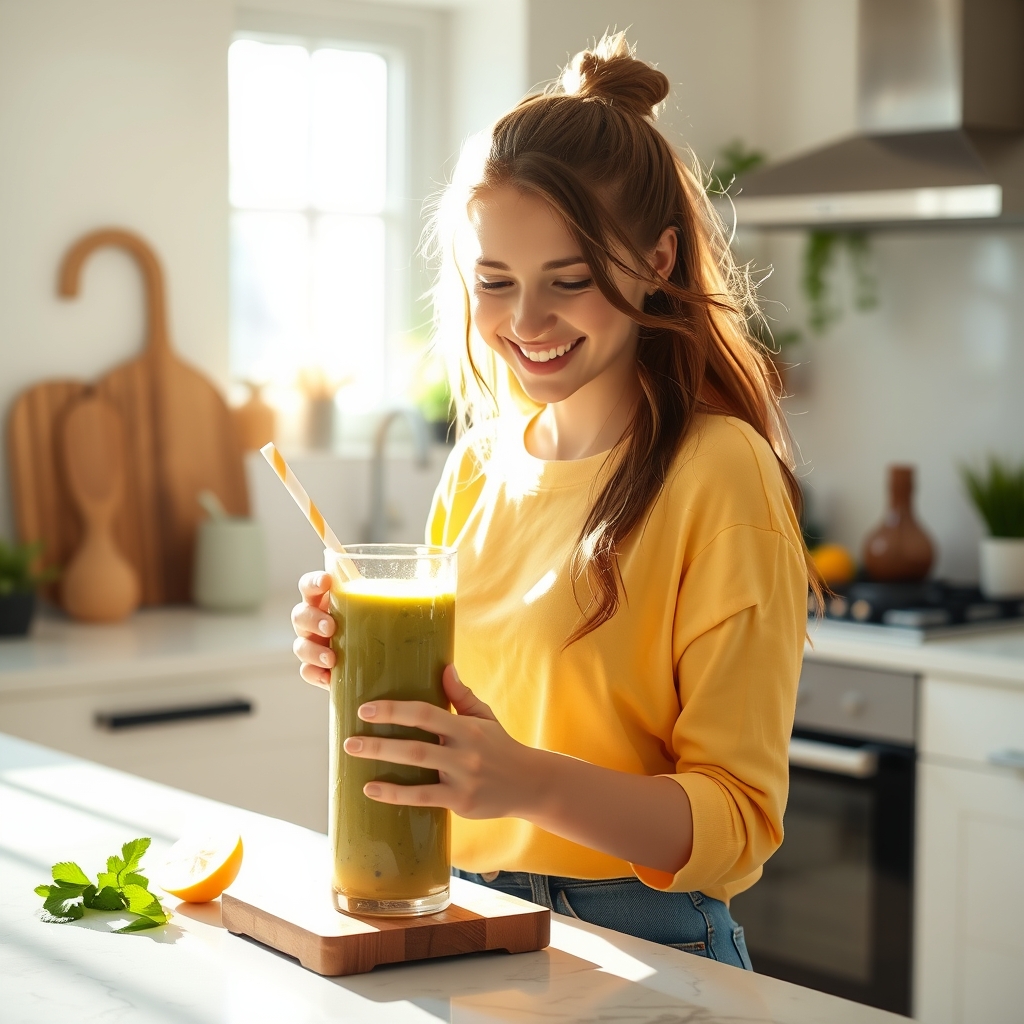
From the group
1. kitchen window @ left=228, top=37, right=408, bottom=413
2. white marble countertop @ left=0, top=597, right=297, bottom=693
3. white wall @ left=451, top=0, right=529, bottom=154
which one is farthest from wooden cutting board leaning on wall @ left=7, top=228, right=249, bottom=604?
white wall @ left=451, top=0, right=529, bottom=154

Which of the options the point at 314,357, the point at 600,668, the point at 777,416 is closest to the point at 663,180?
the point at 777,416

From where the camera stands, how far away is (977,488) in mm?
3154

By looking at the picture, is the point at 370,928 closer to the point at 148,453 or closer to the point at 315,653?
the point at 315,653

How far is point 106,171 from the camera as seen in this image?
3037 mm

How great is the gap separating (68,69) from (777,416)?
2121 millimetres

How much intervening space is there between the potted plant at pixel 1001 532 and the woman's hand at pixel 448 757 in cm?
231

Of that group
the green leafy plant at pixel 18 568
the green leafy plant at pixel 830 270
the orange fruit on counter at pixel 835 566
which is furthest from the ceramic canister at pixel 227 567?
the green leafy plant at pixel 830 270

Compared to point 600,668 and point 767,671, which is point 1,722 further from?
point 767,671

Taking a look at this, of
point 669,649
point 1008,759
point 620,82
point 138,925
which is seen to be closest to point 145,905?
point 138,925

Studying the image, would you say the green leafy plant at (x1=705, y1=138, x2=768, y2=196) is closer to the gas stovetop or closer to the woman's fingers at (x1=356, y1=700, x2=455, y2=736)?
the gas stovetop

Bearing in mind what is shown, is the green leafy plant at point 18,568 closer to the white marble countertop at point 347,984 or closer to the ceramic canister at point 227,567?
the ceramic canister at point 227,567

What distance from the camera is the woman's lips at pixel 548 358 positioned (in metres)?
1.25

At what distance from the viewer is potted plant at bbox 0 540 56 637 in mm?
2723

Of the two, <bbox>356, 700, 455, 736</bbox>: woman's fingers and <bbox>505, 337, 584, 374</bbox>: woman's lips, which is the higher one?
<bbox>505, 337, 584, 374</bbox>: woman's lips
